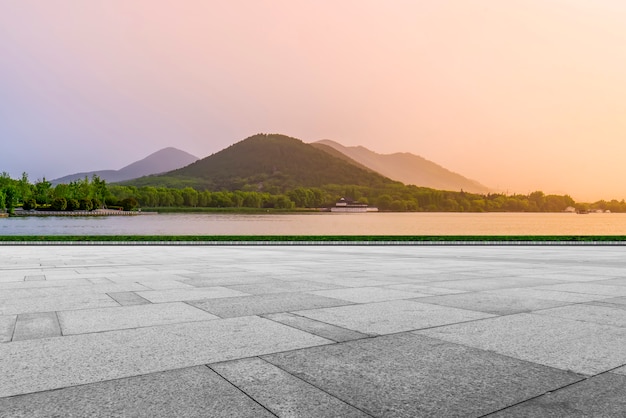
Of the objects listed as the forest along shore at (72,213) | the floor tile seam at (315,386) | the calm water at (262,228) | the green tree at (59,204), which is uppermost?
the green tree at (59,204)

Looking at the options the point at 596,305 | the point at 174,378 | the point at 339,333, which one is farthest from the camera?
the point at 596,305

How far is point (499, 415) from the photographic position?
375cm

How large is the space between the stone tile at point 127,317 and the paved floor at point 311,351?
0.10 ft

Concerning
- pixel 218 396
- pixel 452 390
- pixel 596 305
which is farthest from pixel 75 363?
pixel 596 305

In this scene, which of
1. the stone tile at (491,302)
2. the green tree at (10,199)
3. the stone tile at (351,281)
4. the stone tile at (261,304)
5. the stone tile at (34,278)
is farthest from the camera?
the green tree at (10,199)

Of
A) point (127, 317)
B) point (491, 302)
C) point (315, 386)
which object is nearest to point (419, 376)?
point (315, 386)

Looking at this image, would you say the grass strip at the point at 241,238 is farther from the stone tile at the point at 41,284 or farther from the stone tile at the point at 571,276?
the stone tile at the point at 41,284

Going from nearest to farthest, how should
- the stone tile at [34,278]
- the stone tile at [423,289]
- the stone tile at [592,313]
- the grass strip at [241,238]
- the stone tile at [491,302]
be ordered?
1. the stone tile at [592,313]
2. the stone tile at [491,302]
3. the stone tile at [423,289]
4. the stone tile at [34,278]
5. the grass strip at [241,238]

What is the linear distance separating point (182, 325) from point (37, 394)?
264 centimetres

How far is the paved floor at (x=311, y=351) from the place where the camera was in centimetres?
395

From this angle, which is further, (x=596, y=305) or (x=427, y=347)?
(x=596, y=305)

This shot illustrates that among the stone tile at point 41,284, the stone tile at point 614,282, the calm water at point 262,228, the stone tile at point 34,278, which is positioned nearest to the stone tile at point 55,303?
the stone tile at point 41,284

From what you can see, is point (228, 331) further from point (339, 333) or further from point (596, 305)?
point (596, 305)

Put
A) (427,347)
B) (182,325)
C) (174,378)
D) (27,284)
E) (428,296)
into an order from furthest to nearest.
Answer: (27,284) → (428,296) → (182,325) → (427,347) → (174,378)
